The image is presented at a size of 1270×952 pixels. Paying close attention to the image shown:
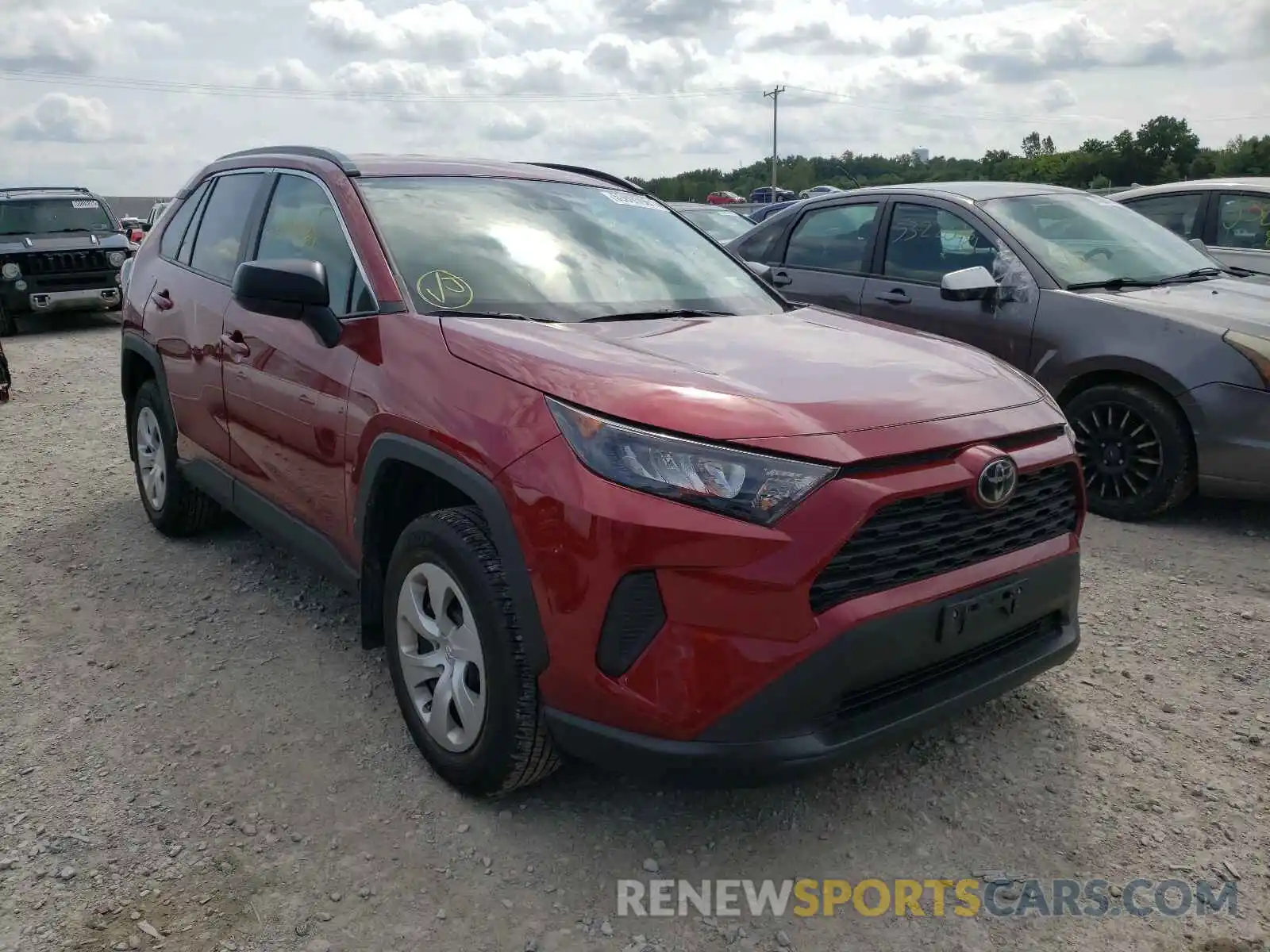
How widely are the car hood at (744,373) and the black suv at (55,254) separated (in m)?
12.0

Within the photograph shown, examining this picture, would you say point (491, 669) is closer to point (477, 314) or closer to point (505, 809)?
point (505, 809)

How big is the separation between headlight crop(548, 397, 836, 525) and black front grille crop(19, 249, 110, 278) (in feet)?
42.5

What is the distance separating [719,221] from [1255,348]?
796 cm

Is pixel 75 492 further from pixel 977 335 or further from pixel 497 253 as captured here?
pixel 977 335

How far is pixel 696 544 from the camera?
222cm

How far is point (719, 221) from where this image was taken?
12102 millimetres

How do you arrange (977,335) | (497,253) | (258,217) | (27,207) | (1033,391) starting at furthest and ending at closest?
(27,207)
(977,335)
(258,217)
(497,253)
(1033,391)

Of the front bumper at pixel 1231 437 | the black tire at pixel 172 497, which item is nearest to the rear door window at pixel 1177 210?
the front bumper at pixel 1231 437

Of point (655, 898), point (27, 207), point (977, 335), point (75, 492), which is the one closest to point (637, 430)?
point (655, 898)

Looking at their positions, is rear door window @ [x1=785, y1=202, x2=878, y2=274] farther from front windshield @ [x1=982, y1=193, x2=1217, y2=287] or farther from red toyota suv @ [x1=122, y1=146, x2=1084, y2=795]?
red toyota suv @ [x1=122, y1=146, x2=1084, y2=795]

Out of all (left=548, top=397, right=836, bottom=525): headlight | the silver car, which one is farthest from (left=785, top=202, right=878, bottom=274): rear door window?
(left=548, top=397, right=836, bottom=525): headlight

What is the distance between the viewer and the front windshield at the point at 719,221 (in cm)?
1164

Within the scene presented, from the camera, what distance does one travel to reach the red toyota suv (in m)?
2.26

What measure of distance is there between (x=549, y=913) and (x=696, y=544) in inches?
37.9
